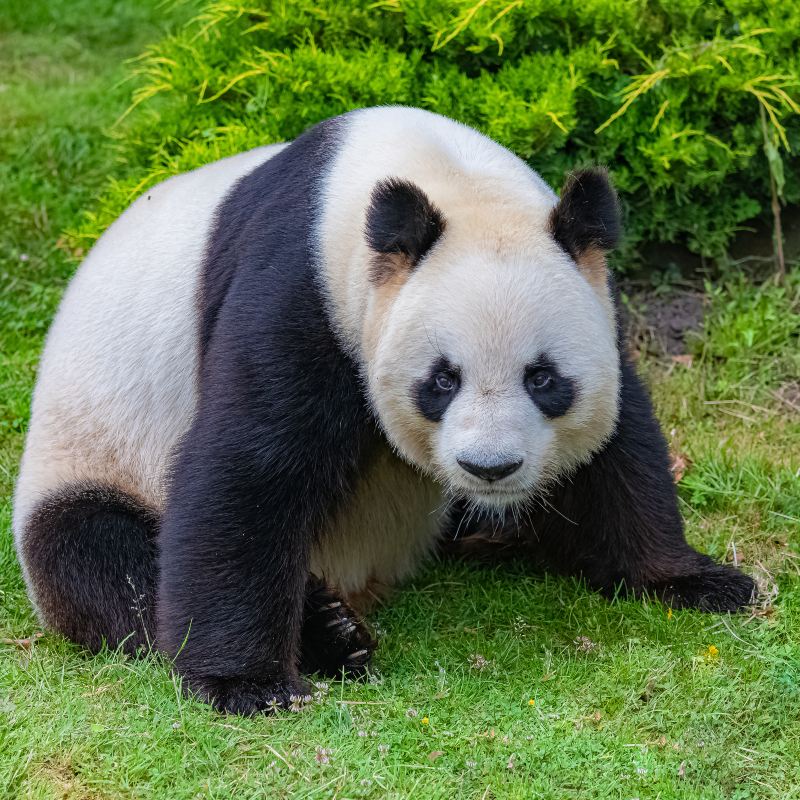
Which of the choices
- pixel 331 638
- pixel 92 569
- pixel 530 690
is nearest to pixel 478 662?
pixel 530 690

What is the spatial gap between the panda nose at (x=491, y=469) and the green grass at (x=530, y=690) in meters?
0.84

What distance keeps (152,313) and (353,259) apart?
1125 millimetres

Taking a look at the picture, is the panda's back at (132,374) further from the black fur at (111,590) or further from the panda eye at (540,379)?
the panda eye at (540,379)

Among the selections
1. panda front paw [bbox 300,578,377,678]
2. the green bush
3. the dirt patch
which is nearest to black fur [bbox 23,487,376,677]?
panda front paw [bbox 300,578,377,678]

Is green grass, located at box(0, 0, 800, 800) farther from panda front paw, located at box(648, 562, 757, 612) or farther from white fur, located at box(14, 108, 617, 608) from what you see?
white fur, located at box(14, 108, 617, 608)

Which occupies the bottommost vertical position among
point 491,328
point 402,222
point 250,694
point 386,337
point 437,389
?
point 250,694

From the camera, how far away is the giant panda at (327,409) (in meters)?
3.85

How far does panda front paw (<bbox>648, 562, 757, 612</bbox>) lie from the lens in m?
4.70

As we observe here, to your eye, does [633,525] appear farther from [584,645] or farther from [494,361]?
[494,361]

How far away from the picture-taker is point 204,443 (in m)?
4.18

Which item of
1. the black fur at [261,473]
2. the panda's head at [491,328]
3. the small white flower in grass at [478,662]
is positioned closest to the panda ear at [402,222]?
the panda's head at [491,328]

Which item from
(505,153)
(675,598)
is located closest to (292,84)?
(505,153)

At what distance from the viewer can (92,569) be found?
4.59 m

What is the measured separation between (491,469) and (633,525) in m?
1.27
